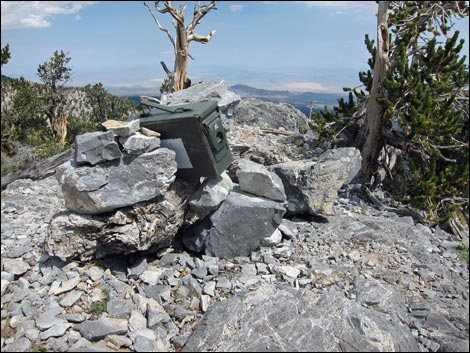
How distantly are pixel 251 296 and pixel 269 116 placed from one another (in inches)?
525

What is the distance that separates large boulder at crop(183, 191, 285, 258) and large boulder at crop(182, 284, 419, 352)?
5.31ft

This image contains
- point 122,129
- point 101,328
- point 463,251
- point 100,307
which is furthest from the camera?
point 463,251

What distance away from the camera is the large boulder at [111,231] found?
5.82m

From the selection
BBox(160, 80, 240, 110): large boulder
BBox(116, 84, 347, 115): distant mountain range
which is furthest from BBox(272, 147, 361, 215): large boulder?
BBox(116, 84, 347, 115): distant mountain range

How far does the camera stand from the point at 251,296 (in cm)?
518

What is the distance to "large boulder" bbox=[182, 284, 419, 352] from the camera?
168 inches

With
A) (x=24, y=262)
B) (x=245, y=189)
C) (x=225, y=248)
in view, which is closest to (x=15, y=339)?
(x=24, y=262)

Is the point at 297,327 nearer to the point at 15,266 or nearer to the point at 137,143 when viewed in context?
the point at 137,143

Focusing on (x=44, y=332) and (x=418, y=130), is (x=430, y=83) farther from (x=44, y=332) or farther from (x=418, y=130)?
(x=44, y=332)

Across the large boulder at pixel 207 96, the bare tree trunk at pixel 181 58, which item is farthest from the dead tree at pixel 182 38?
the large boulder at pixel 207 96

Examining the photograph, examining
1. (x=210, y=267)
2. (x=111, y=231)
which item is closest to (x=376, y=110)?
(x=210, y=267)

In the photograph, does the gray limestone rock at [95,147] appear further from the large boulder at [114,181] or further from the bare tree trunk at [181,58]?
the bare tree trunk at [181,58]

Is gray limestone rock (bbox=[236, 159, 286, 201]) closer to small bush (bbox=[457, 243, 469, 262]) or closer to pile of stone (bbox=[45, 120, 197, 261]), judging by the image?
pile of stone (bbox=[45, 120, 197, 261])

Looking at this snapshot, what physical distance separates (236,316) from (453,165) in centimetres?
939
